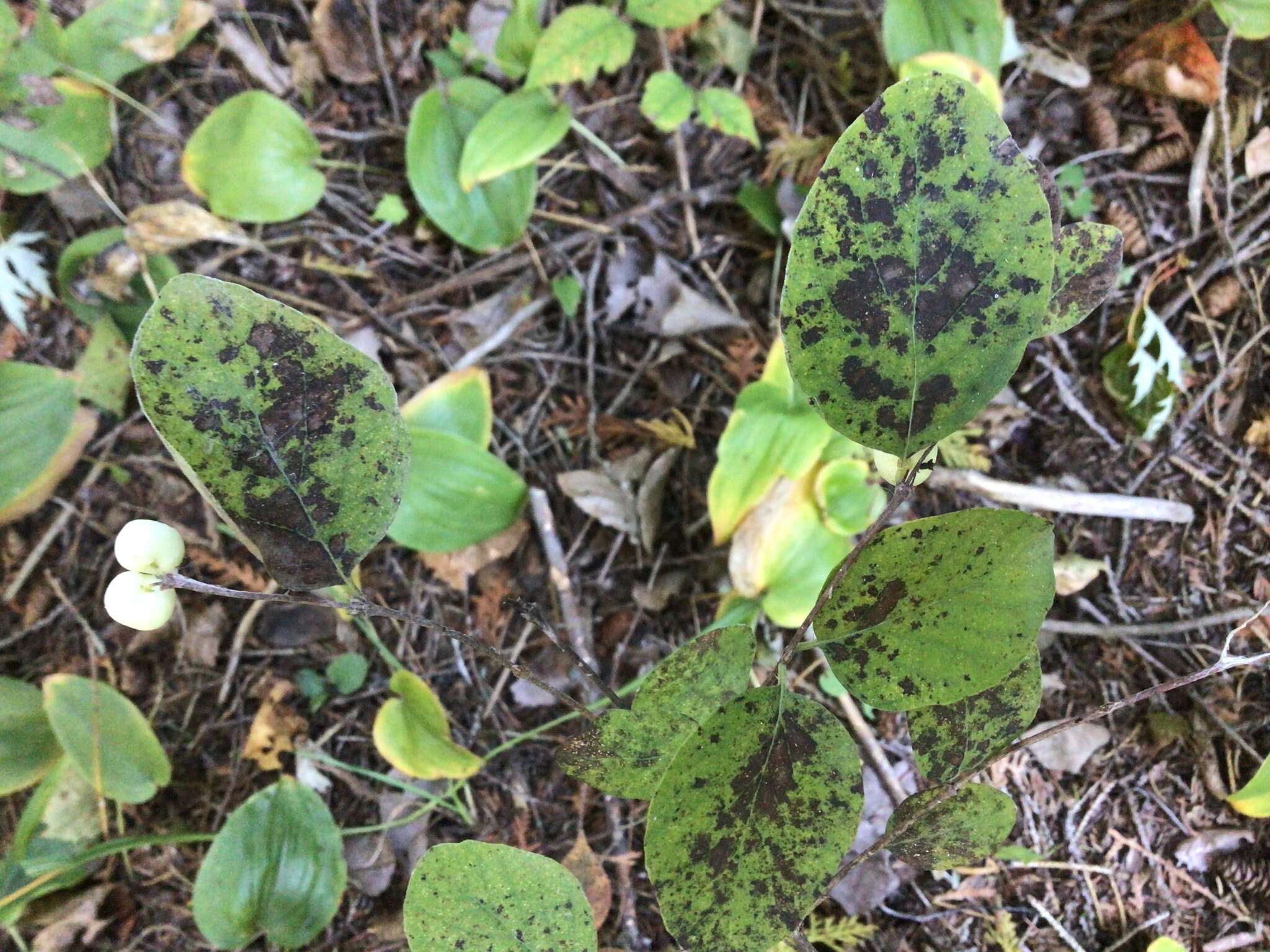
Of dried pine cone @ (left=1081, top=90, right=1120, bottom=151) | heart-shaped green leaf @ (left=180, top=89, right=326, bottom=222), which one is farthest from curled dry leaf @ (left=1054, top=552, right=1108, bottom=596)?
heart-shaped green leaf @ (left=180, top=89, right=326, bottom=222)

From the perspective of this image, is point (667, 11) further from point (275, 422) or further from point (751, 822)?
point (751, 822)

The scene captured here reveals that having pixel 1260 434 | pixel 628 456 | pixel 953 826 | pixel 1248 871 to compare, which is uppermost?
pixel 953 826

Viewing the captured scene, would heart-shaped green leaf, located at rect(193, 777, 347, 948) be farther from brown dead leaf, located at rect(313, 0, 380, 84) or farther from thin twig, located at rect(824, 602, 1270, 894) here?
brown dead leaf, located at rect(313, 0, 380, 84)

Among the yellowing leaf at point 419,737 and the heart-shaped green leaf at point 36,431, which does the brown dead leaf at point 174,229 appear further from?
the yellowing leaf at point 419,737

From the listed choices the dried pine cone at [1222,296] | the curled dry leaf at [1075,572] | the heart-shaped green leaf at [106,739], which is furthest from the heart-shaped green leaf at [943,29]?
the heart-shaped green leaf at [106,739]

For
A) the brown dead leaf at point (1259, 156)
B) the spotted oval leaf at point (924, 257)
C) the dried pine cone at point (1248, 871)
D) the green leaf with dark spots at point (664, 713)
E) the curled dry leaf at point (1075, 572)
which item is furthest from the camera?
the brown dead leaf at point (1259, 156)

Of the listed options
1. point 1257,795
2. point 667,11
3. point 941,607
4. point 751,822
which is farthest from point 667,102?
point 1257,795

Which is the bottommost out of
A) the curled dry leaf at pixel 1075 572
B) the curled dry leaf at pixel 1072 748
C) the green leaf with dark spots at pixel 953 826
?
the curled dry leaf at pixel 1072 748
